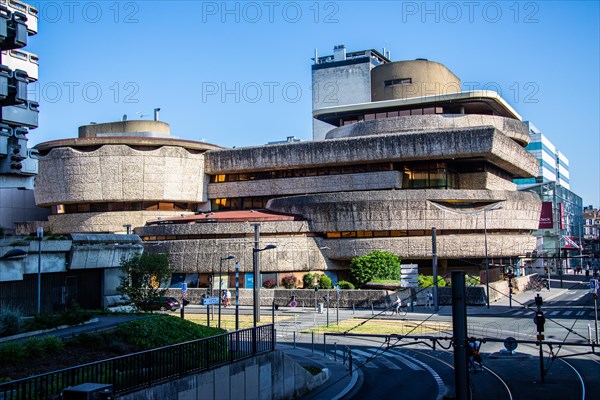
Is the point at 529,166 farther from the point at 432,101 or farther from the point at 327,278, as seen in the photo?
the point at 327,278

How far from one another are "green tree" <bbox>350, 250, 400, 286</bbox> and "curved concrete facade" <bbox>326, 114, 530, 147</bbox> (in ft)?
52.2

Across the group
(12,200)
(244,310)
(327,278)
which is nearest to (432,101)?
(327,278)

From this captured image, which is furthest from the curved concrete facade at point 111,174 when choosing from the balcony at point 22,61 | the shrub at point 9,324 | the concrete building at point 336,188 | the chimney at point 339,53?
the chimney at point 339,53

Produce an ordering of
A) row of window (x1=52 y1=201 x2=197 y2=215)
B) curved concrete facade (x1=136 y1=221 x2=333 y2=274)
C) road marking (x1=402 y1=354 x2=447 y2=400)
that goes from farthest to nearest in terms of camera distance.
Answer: row of window (x1=52 y1=201 x2=197 y2=215)
curved concrete facade (x1=136 y1=221 x2=333 y2=274)
road marking (x1=402 y1=354 x2=447 y2=400)

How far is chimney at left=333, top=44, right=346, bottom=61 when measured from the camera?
143 m

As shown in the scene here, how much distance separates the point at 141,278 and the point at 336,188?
34.7m

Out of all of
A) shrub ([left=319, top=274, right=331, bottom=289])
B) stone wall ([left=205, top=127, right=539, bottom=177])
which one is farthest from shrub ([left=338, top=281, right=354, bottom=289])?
stone wall ([left=205, top=127, right=539, bottom=177])

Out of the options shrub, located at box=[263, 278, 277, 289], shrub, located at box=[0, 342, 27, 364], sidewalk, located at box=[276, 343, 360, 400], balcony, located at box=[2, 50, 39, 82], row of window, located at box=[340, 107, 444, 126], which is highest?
balcony, located at box=[2, 50, 39, 82]

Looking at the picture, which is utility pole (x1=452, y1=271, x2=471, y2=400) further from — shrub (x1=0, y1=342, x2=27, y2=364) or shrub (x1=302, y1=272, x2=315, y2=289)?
shrub (x1=302, y1=272, x2=315, y2=289)

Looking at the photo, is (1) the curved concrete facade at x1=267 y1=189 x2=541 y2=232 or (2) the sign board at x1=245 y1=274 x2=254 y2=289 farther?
(1) the curved concrete facade at x1=267 y1=189 x2=541 y2=232

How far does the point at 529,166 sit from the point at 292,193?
28.8 m

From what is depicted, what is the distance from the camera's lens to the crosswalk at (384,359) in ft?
98.7

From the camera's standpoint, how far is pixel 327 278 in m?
62.0

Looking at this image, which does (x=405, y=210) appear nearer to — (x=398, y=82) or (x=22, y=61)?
(x=398, y=82)
